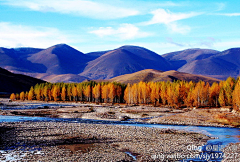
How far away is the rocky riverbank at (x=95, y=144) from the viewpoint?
2908cm

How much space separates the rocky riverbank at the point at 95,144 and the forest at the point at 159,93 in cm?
5446

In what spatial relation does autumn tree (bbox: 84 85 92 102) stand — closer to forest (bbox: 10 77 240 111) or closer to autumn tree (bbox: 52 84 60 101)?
forest (bbox: 10 77 240 111)

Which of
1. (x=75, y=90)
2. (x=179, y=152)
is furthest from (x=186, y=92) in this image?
(x=179, y=152)

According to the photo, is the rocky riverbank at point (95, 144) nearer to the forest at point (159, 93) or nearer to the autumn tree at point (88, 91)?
the forest at point (159, 93)

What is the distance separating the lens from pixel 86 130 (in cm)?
4612

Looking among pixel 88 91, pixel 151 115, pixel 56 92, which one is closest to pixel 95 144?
pixel 151 115

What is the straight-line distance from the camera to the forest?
342 feet

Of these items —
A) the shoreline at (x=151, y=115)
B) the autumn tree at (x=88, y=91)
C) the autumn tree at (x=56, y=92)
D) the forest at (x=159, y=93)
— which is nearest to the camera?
the shoreline at (x=151, y=115)

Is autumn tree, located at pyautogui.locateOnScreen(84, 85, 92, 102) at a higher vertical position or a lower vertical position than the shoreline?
higher

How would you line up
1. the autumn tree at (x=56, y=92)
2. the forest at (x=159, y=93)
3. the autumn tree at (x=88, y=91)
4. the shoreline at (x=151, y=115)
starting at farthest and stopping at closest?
the autumn tree at (x=56, y=92) < the autumn tree at (x=88, y=91) < the forest at (x=159, y=93) < the shoreline at (x=151, y=115)

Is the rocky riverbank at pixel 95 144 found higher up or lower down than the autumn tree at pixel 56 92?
lower down

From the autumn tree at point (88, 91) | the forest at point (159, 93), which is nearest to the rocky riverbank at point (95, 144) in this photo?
the forest at point (159, 93)

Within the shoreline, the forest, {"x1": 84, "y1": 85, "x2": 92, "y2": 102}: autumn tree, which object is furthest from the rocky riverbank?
{"x1": 84, "y1": 85, "x2": 92, "y2": 102}: autumn tree

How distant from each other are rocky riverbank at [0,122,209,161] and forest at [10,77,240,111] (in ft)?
179
